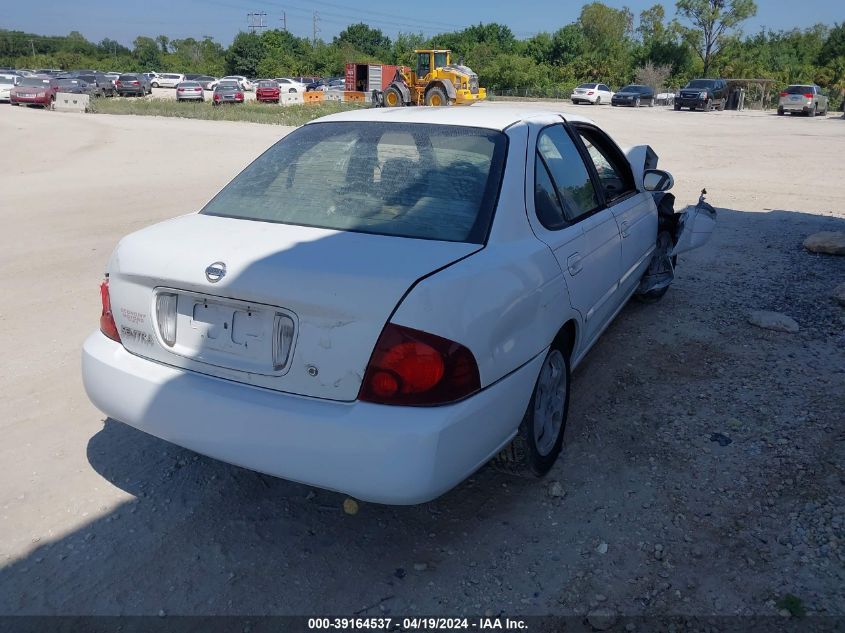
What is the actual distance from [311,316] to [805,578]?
2107mm

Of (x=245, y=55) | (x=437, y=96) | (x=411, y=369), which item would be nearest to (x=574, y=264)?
(x=411, y=369)

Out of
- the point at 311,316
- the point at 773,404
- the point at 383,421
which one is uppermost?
the point at 311,316

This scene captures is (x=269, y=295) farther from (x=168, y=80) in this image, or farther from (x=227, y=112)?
(x=168, y=80)

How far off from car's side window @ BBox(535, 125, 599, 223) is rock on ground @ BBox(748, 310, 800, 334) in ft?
6.91

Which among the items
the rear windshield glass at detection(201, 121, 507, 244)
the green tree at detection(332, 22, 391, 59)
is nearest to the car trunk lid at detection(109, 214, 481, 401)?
the rear windshield glass at detection(201, 121, 507, 244)

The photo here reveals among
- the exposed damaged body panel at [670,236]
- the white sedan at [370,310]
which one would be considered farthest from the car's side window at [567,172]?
the exposed damaged body panel at [670,236]

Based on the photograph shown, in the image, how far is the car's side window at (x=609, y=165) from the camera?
438 cm

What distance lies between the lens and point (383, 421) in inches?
91.8

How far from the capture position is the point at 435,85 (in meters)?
32.9

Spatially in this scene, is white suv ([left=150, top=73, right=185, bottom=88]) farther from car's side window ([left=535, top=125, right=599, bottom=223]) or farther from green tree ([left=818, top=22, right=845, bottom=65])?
car's side window ([left=535, top=125, right=599, bottom=223])

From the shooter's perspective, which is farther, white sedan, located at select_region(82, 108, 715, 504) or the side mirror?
the side mirror

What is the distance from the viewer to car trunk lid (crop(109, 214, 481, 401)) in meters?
2.38

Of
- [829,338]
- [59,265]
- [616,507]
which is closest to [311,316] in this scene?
[616,507]

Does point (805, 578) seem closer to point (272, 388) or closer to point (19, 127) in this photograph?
point (272, 388)
